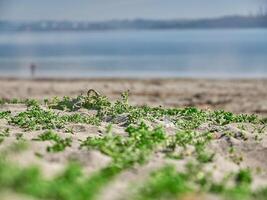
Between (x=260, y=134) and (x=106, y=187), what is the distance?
3853mm

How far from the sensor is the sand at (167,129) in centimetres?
685

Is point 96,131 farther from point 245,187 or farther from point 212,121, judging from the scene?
point 245,187

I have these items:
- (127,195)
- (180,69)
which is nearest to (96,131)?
(127,195)

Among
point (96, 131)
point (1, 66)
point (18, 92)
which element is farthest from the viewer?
point (1, 66)

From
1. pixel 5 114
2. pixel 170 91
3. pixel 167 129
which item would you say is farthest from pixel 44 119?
pixel 170 91

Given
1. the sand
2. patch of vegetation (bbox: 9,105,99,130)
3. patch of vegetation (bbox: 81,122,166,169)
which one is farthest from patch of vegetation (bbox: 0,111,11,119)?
patch of vegetation (bbox: 81,122,166,169)

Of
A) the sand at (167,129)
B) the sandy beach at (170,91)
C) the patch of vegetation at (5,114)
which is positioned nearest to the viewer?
the sand at (167,129)

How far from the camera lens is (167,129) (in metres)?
9.66

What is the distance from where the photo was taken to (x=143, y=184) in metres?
6.18

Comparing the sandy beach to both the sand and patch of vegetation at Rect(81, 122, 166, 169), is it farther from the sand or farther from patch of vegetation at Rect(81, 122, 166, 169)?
patch of vegetation at Rect(81, 122, 166, 169)

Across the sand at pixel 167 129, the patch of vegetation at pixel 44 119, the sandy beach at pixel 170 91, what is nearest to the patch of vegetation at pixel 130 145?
the sand at pixel 167 129

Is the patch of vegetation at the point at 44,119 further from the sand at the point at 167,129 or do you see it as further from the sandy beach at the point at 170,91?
the sandy beach at the point at 170,91

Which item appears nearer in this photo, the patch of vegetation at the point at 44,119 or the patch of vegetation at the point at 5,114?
the patch of vegetation at the point at 44,119

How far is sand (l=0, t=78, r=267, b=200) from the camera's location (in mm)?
6848
